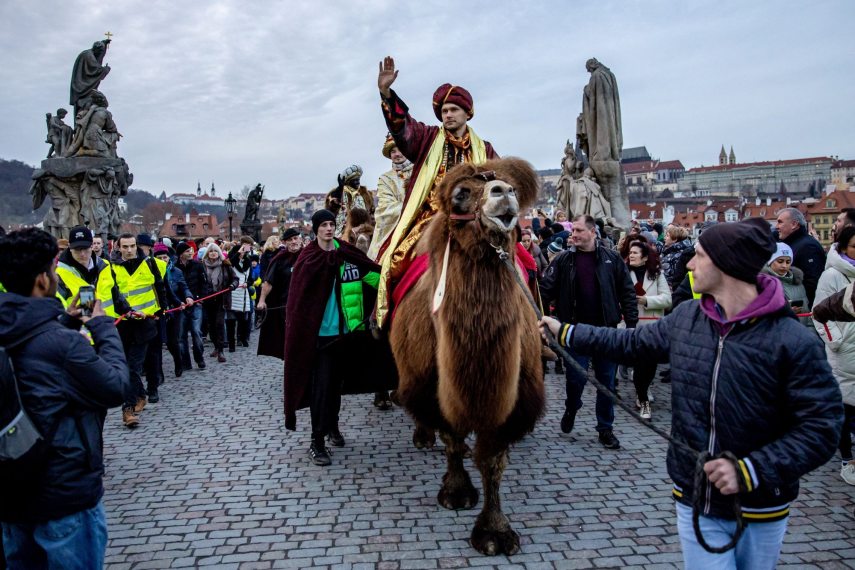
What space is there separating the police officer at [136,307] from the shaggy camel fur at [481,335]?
4321 mm

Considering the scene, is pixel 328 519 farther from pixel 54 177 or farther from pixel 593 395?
pixel 54 177

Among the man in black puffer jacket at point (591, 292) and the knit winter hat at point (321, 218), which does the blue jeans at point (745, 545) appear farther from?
the knit winter hat at point (321, 218)

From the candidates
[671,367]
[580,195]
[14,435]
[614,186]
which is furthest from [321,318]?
[614,186]

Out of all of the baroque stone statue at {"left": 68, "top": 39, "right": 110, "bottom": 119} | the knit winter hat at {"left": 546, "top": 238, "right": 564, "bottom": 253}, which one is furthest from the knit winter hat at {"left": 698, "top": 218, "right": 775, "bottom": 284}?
the baroque stone statue at {"left": 68, "top": 39, "right": 110, "bottom": 119}

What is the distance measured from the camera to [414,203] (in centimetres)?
552

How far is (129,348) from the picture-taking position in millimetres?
7504

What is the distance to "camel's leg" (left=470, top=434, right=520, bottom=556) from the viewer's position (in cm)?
412

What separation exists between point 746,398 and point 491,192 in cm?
175

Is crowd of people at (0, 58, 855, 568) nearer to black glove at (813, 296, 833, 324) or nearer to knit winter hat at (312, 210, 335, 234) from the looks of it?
black glove at (813, 296, 833, 324)

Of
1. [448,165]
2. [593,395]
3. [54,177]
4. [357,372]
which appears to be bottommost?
[593,395]

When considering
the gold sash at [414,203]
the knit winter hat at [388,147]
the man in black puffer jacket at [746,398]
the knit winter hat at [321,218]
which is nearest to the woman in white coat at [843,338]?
the man in black puffer jacket at [746,398]

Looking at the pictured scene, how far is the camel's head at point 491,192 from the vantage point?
3.55 metres

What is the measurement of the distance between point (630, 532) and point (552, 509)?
24.8 inches

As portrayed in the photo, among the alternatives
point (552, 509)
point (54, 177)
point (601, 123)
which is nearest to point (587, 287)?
point (552, 509)
